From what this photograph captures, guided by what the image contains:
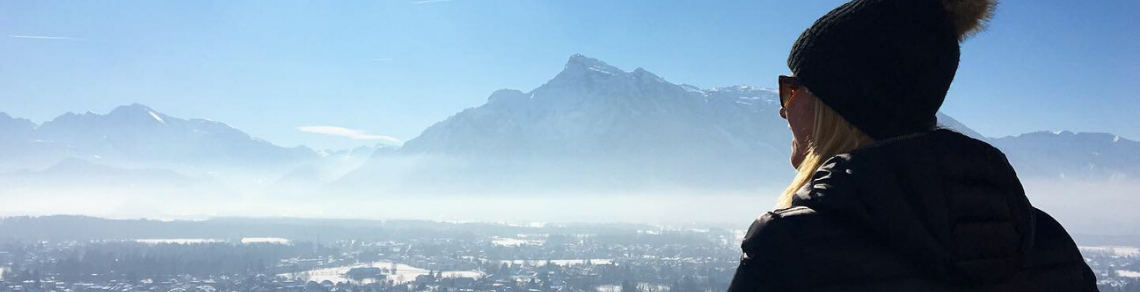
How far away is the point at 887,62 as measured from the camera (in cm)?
174

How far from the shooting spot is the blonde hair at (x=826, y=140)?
1.82m

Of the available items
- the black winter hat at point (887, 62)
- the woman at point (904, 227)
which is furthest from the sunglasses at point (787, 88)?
the woman at point (904, 227)

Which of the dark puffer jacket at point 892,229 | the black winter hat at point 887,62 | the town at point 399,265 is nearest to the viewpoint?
the dark puffer jacket at point 892,229

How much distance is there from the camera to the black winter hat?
68.5 inches

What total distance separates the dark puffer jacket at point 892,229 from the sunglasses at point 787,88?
1.37ft

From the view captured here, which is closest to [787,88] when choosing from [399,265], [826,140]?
[826,140]

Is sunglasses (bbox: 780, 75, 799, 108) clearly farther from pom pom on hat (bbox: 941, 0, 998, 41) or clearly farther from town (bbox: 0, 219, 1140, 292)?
town (bbox: 0, 219, 1140, 292)

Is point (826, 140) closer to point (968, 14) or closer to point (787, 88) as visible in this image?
point (787, 88)

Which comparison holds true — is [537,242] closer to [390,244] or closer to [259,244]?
[390,244]

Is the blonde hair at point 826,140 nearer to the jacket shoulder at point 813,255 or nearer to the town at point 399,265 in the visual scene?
the jacket shoulder at point 813,255

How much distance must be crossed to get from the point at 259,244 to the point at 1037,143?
7547 inches

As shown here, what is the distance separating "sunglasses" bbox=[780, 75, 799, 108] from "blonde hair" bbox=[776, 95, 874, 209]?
74 millimetres

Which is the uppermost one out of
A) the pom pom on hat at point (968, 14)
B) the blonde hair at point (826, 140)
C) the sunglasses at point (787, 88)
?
the pom pom on hat at point (968, 14)

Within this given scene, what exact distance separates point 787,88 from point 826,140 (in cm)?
18
